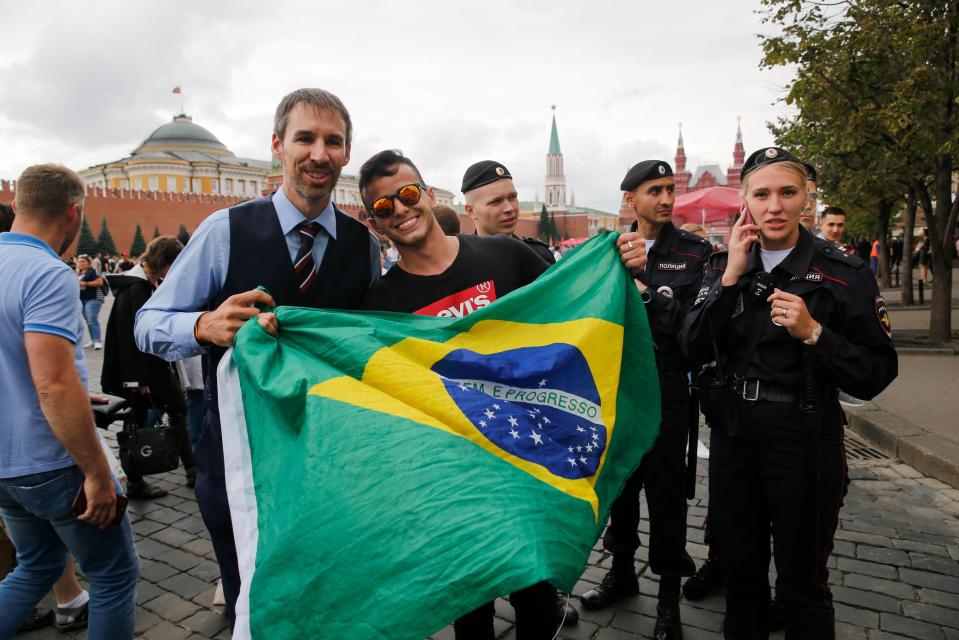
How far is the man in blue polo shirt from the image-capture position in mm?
2434

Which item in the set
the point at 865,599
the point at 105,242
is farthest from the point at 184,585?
the point at 105,242

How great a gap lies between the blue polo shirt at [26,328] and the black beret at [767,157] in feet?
8.97

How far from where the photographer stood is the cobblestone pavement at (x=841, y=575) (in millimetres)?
3275

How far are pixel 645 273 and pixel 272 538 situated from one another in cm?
250

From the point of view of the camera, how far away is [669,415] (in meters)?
3.30

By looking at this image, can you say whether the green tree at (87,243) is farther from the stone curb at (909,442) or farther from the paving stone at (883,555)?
the paving stone at (883,555)

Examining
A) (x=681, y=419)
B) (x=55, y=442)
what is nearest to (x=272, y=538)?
(x=55, y=442)

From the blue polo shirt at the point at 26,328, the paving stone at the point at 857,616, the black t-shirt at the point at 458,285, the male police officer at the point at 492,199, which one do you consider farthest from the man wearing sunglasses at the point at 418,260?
the paving stone at the point at 857,616

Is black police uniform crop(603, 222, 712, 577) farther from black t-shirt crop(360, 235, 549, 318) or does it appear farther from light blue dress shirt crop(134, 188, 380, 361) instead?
light blue dress shirt crop(134, 188, 380, 361)

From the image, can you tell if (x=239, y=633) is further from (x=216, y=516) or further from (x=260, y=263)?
(x=260, y=263)

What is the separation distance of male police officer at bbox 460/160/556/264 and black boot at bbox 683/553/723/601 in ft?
6.87

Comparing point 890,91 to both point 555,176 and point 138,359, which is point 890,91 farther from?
point 555,176

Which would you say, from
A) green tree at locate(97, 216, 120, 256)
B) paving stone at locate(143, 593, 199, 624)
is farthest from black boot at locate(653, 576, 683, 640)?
green tree at locate(97, 216, 120, 256)

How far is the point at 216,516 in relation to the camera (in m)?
2.34
